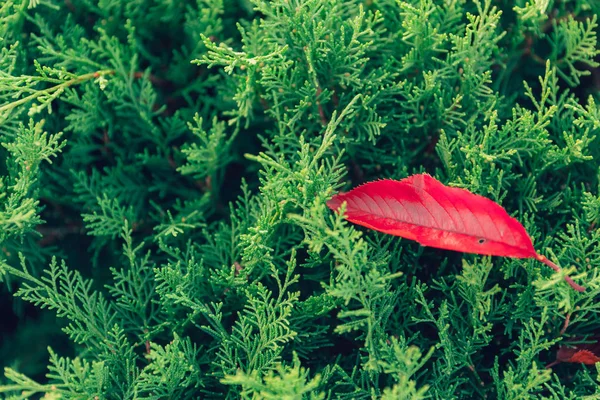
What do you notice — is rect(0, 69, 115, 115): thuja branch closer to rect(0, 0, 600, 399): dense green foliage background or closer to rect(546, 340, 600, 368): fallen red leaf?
→ rect(0, 0, 600, 399): dense green foliage background

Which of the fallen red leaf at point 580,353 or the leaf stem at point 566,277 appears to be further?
the fallen red leaf at point 580,353

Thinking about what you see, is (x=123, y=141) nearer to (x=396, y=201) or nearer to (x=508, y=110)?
(x=396, y=201)

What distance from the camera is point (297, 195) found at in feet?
3.85

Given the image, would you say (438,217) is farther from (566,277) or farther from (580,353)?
(580,353)

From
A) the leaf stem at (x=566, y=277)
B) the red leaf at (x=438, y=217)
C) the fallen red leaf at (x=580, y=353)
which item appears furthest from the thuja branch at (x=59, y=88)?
the fallen red leaf at (x=580, y=353)

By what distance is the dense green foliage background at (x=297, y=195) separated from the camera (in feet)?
3.86

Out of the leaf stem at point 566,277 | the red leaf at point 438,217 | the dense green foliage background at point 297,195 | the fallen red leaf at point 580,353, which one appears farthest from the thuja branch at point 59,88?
the fallen red leaf at point 580,353

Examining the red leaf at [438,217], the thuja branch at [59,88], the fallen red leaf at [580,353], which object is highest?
the thuja branch at [59,88]

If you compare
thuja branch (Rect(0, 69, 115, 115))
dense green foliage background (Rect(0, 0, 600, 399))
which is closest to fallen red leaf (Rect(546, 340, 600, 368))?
dense green foliage background (Rect(0, 0, 600, 399))

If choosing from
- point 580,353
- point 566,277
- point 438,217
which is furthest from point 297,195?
point 580,353

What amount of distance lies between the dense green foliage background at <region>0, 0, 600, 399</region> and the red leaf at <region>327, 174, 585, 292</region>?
6 cm

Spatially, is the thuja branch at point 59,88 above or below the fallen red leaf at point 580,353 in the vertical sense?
above

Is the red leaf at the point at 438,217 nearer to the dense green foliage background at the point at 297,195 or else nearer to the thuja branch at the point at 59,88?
the dense green foliage background at the point at 297,195

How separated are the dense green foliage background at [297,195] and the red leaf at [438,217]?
0.20 ft
